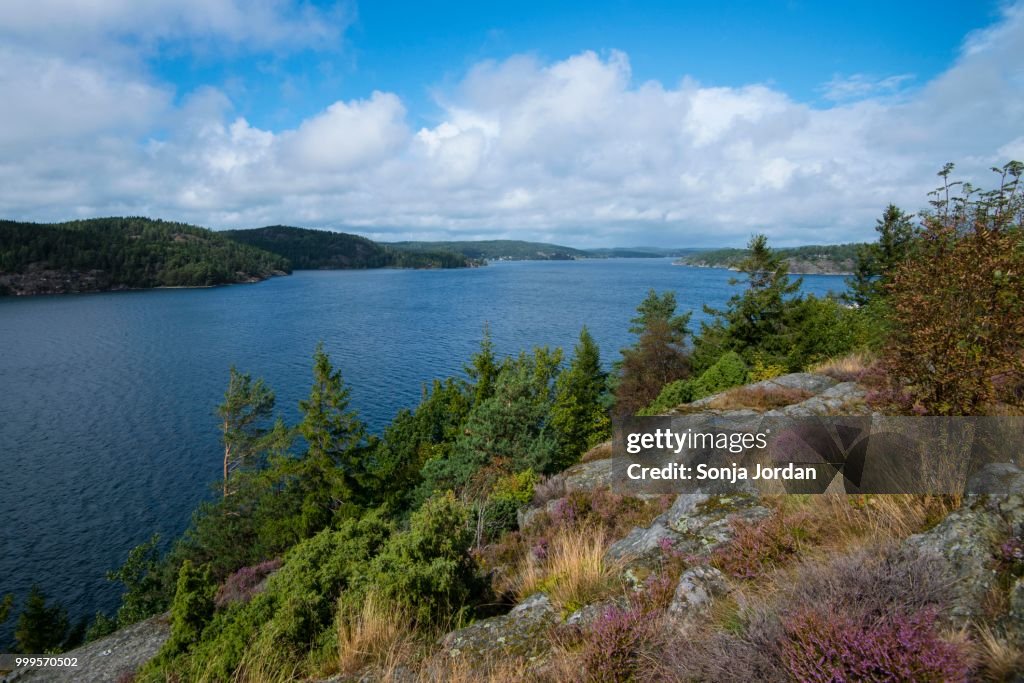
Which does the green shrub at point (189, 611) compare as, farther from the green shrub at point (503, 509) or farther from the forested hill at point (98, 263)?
the forested hill at point (98, 263)

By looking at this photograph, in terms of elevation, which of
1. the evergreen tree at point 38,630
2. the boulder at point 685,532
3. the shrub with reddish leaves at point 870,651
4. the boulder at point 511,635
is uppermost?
the shrub with reddish leaves at point 870,651

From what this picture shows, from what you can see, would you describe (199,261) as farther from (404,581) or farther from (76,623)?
(404,581)

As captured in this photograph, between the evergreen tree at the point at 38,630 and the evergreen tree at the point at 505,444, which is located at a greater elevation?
the evergreen tree at the point at 505,444

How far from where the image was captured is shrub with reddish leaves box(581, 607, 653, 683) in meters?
3.41

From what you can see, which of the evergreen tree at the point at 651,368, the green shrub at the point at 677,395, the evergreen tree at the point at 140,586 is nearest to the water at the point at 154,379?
the evergreen tree at the point at 140,586

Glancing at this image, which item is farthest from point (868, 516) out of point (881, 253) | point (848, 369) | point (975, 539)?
point (881, 253)

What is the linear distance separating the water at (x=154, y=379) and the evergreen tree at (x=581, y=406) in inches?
592

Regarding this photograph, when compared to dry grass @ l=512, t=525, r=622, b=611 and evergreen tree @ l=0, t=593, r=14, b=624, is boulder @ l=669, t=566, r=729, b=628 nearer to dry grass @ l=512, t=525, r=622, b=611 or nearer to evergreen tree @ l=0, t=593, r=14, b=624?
dry grass @ l=512, t=525, r=622, b=611

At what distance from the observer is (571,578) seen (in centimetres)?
515

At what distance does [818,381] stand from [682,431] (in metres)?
5.40

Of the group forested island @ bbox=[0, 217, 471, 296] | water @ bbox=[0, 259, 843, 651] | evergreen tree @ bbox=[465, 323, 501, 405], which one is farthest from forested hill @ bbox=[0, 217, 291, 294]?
evergreen tree @ bbox=[465, 323, 501, 405]

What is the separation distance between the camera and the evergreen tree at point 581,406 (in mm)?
26828

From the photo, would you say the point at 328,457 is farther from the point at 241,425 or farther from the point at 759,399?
the point at 759,399

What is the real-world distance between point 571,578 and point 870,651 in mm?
3029
